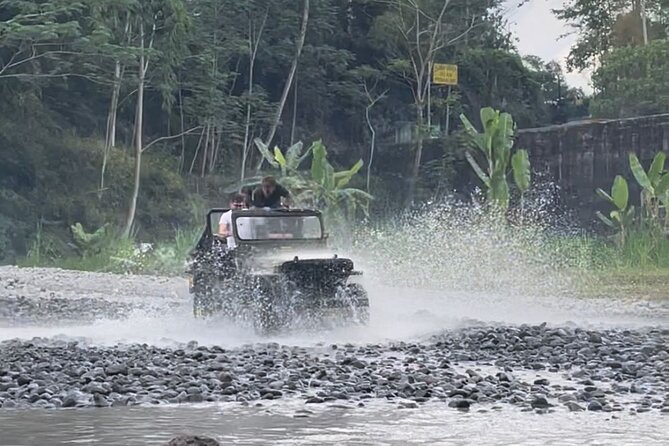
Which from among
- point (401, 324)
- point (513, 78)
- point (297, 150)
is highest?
point (513, 78)

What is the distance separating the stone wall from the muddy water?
66.7ft

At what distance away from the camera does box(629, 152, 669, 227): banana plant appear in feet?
74.1

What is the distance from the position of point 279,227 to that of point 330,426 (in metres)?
6.63

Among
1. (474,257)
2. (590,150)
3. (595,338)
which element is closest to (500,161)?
(474,257)

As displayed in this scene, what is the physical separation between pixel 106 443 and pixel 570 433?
2641mm

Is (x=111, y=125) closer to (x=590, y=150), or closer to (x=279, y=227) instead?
(x=590, y=150)

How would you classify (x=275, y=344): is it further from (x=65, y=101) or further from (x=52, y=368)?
(x=65, y=101)

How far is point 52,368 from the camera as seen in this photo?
388 inches

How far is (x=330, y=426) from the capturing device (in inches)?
283

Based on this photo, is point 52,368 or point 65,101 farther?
point 65,101

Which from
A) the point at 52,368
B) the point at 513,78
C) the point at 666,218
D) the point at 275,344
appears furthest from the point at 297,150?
the point at 52,368

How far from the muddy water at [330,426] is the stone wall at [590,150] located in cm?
2034

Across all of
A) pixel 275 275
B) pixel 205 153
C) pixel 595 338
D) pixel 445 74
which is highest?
pixel 445 74

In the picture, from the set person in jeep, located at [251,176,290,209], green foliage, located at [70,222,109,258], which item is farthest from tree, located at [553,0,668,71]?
person in jeep, located at [251,176,290,209]
